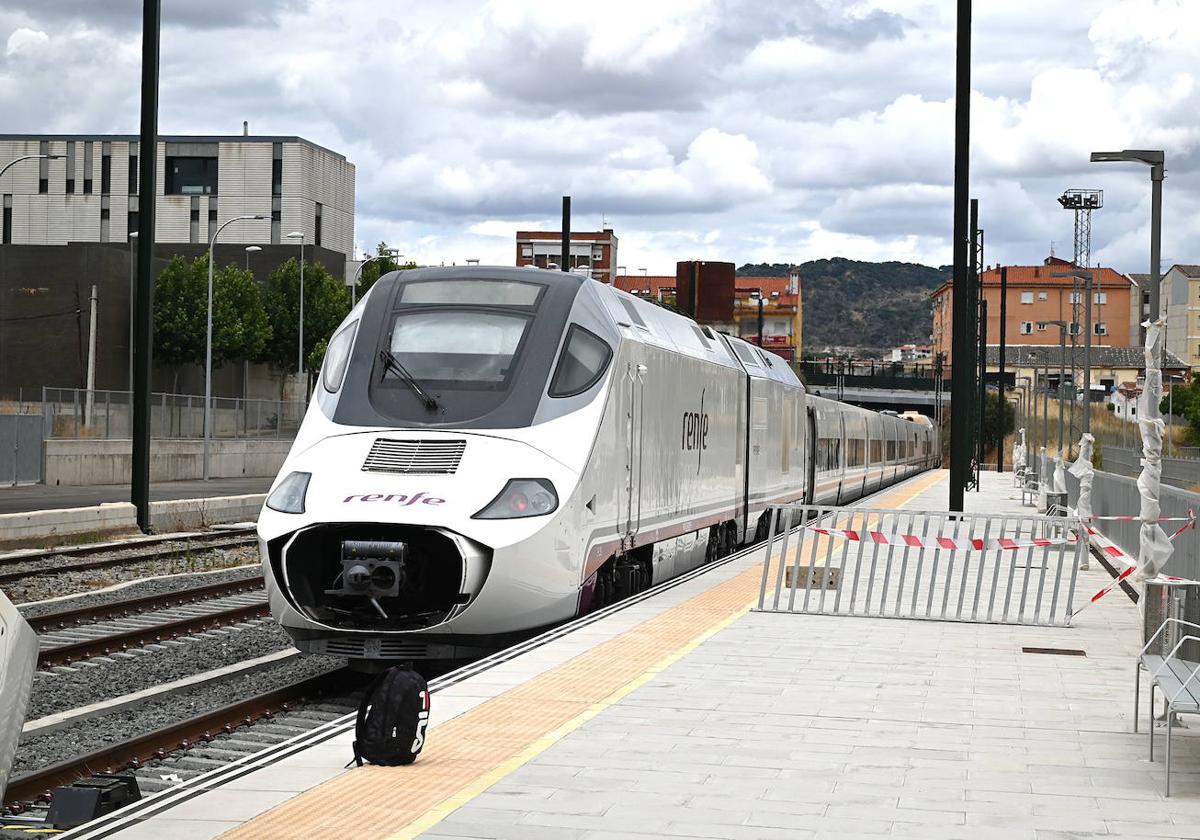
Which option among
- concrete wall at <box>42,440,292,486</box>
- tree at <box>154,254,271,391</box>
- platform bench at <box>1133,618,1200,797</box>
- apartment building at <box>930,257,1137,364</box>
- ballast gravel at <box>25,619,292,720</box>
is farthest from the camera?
apartment building at <box>930,257,1137,364</box>

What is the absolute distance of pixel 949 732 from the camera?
855 centimetres

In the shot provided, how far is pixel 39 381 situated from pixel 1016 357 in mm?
96324

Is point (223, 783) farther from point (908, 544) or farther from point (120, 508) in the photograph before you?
point (120, 508)

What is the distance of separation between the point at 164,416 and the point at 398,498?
128 feet

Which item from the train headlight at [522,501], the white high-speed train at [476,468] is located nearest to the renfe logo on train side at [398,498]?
the white high-speed train at [476,468]

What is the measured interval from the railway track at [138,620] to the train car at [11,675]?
267 inches

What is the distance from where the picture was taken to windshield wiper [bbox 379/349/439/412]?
1248cm

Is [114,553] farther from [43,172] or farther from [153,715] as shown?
[43,172]

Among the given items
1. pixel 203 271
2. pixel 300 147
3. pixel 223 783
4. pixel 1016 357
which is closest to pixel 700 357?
pixel 223 783

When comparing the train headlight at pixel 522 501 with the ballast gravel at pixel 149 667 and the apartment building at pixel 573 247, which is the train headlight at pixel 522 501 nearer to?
the ballast gravel at pixel 149 667

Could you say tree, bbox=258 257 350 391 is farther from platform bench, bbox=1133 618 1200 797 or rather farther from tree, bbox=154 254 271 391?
platform bench, bbox=1133 618 1200 797

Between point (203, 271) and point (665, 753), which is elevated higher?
point (203, 271)

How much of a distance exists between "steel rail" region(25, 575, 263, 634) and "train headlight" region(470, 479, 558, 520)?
585 centimetres

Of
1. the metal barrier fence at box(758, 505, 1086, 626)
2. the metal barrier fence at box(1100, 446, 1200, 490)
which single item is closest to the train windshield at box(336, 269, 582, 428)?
the metal barrier fence at box(758, 505, 1086, 626)
